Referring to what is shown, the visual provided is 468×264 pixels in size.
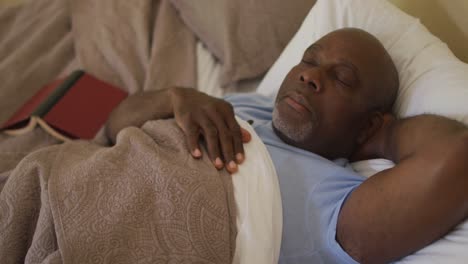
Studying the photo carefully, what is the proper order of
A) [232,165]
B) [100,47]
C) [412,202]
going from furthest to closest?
[100,47] < [232,165] < [412,202]

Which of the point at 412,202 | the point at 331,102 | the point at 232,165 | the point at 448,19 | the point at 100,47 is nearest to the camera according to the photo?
the point at 412,202

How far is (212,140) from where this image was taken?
873mm

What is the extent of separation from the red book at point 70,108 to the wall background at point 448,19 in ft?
3.09

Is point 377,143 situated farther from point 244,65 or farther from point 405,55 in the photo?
point 244,65

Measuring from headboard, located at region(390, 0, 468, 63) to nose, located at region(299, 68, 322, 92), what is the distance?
41cm

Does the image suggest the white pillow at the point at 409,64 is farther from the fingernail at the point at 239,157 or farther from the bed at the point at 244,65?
the fingernail at the point at 239,157

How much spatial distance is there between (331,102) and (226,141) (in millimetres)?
260

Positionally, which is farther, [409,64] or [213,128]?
[409,64]

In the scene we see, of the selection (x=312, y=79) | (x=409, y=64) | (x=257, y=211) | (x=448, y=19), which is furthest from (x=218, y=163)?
(x=448, y=19)

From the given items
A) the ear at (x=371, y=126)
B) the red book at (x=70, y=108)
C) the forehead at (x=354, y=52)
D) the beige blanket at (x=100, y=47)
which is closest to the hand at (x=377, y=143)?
the ear at (x=371, y=126)

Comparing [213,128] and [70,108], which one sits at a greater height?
[213,128]

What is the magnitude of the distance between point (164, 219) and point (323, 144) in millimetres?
420

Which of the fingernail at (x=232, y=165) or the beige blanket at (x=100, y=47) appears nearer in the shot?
the fingernail at (x=232, y=165)

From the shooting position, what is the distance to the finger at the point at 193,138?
2.78 feet
